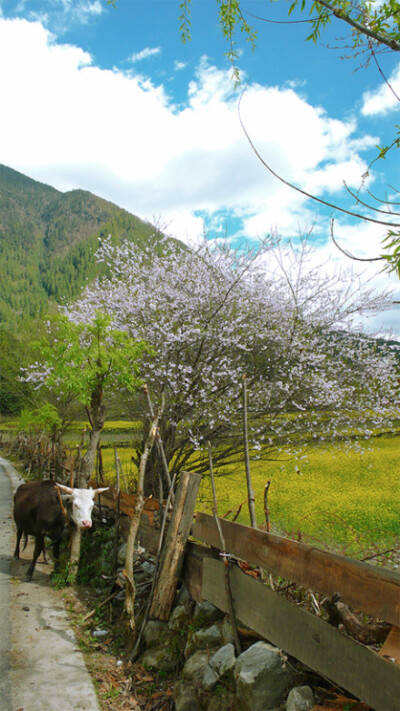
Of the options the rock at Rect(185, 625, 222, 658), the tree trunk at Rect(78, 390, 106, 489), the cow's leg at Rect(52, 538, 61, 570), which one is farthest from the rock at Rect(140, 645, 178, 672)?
the cow's leg at Rect(52, 538, 61, 570)

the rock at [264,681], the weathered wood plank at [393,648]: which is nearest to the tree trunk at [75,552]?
the rock at [264,681]

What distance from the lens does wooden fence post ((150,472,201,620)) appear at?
15.8 feet

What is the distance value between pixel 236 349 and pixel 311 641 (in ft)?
27.8

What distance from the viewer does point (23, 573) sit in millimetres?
7457

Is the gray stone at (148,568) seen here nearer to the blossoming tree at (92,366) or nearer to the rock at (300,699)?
the blossoming tree at (92,366)

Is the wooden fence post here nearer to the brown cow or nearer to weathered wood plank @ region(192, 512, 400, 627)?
weathered wood plank @ region(192, 512, 400, 627)

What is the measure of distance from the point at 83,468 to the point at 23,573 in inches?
73.2

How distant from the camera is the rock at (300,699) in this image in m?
2.78

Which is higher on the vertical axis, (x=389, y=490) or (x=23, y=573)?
(x=389, y=490)

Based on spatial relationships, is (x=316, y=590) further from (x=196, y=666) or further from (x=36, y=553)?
(x=36, y=553)

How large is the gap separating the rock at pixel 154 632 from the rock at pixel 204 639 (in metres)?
0.50

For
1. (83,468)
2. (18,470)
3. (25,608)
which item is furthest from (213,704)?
(18,470)

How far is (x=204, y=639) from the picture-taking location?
4129 millimetres

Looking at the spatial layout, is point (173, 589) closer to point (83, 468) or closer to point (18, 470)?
point (83, 468)
